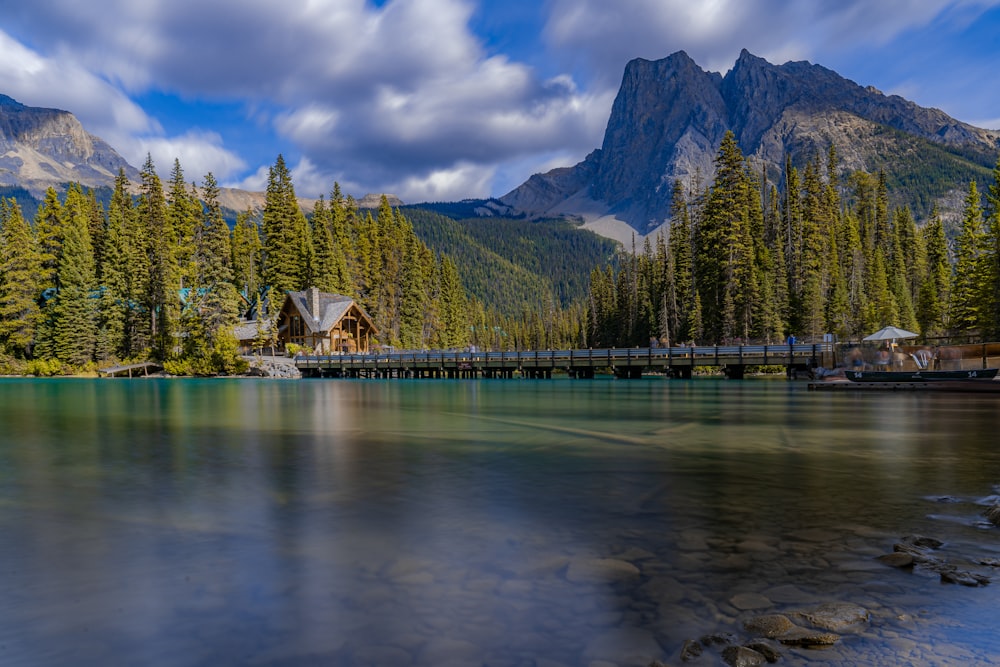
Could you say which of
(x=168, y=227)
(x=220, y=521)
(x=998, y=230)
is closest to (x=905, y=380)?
(x=998, y=230)

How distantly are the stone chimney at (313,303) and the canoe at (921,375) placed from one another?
54.3 meters

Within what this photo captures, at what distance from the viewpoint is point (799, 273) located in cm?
6788

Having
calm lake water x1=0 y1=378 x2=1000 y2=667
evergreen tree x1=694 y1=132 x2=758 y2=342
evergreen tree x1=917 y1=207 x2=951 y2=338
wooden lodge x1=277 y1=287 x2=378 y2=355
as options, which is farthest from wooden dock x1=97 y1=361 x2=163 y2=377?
evergreen tree x1=917 y1=207 x2=951 y2=338

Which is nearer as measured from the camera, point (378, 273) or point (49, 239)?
point (49, 239)

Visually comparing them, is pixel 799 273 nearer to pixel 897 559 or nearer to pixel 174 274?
pixel 897 559

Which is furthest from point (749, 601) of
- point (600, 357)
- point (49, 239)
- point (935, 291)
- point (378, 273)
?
point (49, 239)

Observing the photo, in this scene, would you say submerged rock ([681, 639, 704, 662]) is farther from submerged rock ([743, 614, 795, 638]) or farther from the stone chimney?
the stone chimney

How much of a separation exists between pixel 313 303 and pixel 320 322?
2350 millimetres

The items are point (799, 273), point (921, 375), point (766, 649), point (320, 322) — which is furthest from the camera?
point (320, 322)

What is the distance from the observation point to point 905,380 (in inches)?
1428

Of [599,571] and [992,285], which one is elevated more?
[992,285]

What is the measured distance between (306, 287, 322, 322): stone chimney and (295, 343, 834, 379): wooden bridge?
6852 millimetres

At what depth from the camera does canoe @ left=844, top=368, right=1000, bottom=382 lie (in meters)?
32.9

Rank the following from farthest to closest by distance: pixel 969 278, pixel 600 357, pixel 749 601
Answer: pixel 600 357 → pixel 969 278 → pixel 749 601
